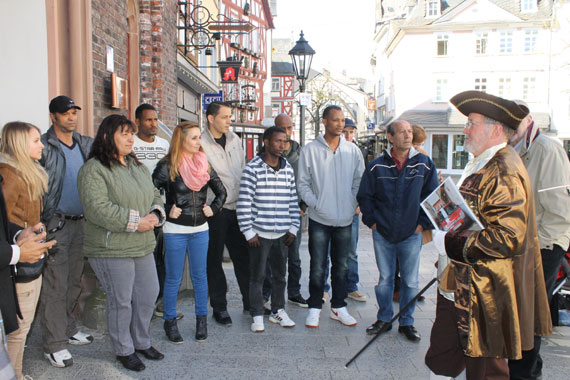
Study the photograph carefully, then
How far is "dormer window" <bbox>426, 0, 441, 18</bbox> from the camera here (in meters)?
37.4

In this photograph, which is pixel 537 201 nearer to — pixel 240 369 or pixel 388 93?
pixel 240 369

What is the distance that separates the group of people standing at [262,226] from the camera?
8.45ft

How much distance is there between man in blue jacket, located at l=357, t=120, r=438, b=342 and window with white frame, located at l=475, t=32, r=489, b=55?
1368 inches

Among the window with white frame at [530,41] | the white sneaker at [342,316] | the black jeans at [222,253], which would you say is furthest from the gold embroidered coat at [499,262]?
the window with white frame at [530,41]

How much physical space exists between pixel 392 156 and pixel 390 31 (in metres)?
43.9

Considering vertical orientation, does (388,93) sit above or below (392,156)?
above

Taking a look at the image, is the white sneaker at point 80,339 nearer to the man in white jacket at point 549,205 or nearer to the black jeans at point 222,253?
the black jeans at point 222,253

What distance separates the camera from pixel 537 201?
141 inches

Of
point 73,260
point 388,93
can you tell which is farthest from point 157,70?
point 388,93

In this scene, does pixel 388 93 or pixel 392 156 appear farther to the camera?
pixel 388 93

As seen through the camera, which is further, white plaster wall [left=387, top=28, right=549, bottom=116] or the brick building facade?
white plaster wall [left=387, top=28, right=549, bottom=116]

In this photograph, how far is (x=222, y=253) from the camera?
4.77m

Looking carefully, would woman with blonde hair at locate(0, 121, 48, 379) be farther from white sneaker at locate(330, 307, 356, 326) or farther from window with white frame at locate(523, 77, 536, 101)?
window with white frame at locate(523, 77, 536, 101)

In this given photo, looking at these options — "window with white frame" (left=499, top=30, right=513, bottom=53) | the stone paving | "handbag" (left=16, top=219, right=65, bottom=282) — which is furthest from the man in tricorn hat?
"window with white frame" (left=499, top=30, right=513, bottom=53)
